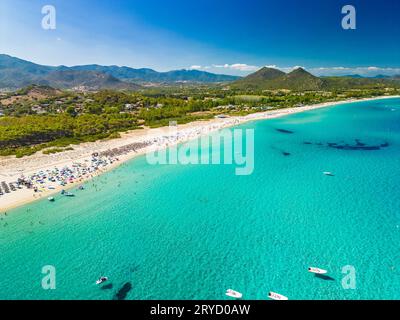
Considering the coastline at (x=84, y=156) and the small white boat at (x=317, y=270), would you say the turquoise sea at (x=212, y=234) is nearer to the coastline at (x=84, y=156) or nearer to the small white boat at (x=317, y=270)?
the small white boat at (x=317, y=270)

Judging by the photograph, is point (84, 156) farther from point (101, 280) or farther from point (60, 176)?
point (101, 280)

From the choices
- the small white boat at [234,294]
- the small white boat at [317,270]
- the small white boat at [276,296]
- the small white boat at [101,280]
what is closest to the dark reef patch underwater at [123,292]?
the small white boat at [101,280]

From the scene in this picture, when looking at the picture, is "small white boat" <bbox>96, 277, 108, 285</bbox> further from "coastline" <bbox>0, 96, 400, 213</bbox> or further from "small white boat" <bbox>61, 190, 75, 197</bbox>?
"coastline" <bbox>0, 96, 400, 213</bbox>

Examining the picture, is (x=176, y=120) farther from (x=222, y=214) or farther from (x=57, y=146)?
(x=222, y=214)

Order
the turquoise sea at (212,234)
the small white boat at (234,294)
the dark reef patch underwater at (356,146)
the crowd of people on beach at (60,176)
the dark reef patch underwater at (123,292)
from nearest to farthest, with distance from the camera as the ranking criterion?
the small white boat at (234,294), the dark reef patch underwater at (123,292), the turquoise sea at (212,234), the crowd of people on beach at (60,176), the dark reef patch underwater at (356,146)

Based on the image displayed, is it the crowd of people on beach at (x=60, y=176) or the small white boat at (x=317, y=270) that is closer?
the small white boat at (x=317, y=270)

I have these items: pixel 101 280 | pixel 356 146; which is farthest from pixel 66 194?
pixel 356 146

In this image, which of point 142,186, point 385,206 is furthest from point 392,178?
point 142,186

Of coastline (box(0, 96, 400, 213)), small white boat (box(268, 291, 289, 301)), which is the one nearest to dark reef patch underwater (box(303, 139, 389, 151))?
coastline (box(0, 96, 400, 213))
